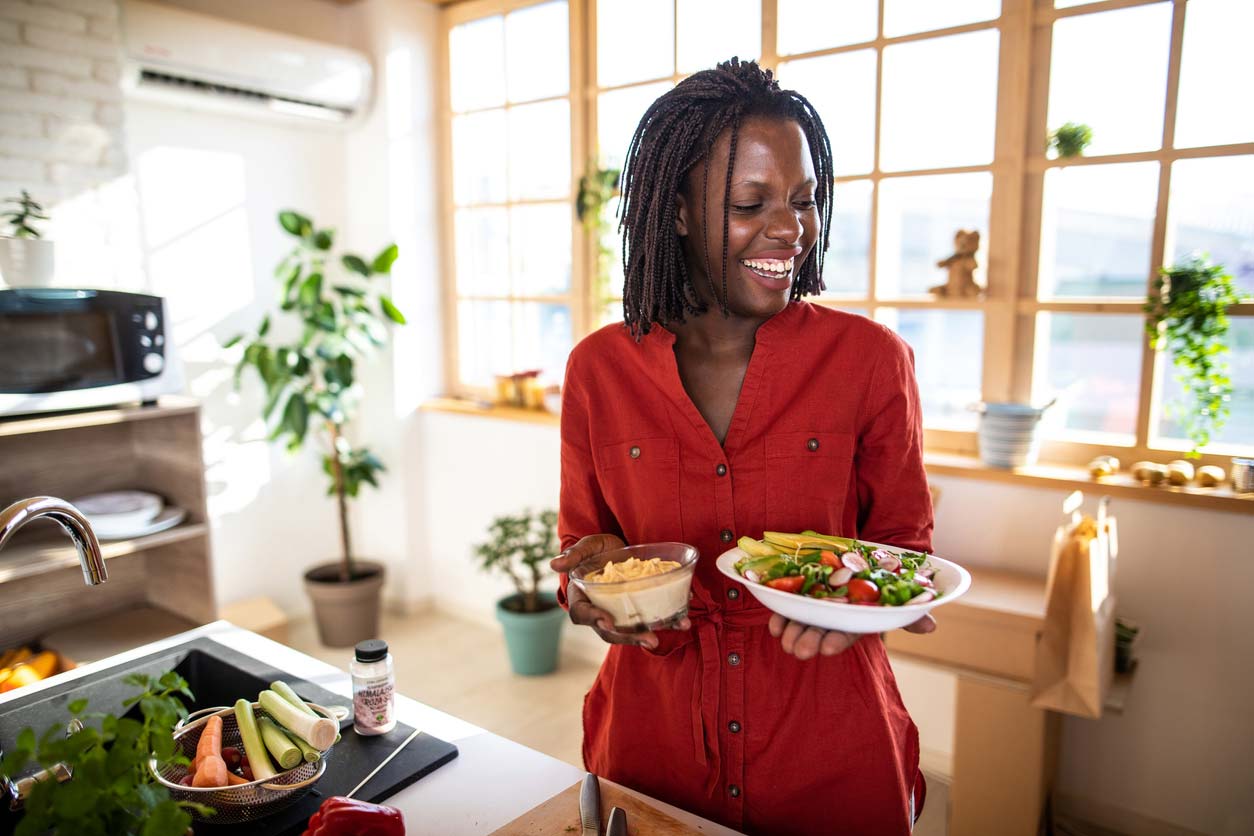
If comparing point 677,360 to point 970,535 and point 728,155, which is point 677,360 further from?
point 970,535

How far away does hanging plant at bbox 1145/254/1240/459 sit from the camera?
2160 millimetres

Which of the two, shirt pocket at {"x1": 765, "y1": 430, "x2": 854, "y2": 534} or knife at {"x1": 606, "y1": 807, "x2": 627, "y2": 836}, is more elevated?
shirt pocket at {"x1": 765, "y1": 430, "x2": 854, "y2": 534}

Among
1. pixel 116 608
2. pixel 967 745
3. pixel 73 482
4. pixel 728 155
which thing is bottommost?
pixel 967 745

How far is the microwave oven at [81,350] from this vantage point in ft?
7.09

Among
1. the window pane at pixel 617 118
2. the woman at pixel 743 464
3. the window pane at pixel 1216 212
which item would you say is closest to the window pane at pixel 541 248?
the window pane at pixel 617 118

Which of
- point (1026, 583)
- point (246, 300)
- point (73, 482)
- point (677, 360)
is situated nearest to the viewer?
point (677, 360)

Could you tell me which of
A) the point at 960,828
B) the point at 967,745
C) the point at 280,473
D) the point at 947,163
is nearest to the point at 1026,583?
the point at 967,745

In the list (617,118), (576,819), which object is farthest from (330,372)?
(576,819)

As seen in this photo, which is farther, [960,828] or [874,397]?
[960,828]

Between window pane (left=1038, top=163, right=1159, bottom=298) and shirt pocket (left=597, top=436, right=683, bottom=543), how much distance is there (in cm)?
176

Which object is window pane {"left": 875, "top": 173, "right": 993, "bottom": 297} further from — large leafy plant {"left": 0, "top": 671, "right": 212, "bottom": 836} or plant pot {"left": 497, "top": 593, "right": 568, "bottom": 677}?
large leafy plant {"left": 0, "top": 671, "right": 212, "bottom": 836}

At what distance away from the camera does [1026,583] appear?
235 cm

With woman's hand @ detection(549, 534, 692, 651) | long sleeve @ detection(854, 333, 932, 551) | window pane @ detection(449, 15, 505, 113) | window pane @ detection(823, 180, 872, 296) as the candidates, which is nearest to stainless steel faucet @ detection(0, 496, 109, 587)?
woman's hand @ detection(549, 534, 692, 651)

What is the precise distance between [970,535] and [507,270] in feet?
7.17
